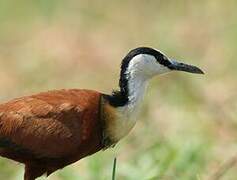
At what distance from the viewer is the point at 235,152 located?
30.5 ft

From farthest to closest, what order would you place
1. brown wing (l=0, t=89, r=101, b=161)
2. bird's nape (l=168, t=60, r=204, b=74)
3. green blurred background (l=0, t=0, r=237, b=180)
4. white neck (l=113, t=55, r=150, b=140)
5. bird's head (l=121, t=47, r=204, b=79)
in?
1. green blurred background (l=0, t=0, r=237, b=180)
2. bird's nape (l=168, t=60, r=204, b=74)
3. bird's head (l=121, t=47, r=204, b=79)
4. white neck (l=113, t=55, r=150, b=140)
5. brown wing (l=0, t=89, r=101, b=161)

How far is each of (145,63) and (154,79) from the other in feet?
11.1

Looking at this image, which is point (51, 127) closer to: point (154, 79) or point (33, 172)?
point (33, 172)

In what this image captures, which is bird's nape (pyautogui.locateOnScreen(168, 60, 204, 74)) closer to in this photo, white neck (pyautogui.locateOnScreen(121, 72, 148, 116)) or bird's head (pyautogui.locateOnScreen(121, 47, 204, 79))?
bird's head (pyautogui.locateOnScreen(121, 47, 204, 79))

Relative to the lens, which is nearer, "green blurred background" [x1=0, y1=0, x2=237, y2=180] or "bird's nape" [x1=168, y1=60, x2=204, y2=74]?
"bird's nape" [x1=168, y1=60, x2=204, y2=74]

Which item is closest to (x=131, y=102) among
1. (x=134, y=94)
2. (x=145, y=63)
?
(x=134, y=94)

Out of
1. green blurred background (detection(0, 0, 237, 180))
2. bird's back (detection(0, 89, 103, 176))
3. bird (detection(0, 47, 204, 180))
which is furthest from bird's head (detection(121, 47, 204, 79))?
green blurred background (detection(0, 0, 237, 180))

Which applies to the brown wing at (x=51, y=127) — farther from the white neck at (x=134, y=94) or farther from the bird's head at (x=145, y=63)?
the bird's head at (x=145, y=63)

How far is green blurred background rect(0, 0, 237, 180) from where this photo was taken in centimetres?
912

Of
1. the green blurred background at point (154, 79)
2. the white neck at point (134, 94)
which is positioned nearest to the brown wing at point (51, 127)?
the white neck at point (134, 94)

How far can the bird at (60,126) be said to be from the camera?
25.2 ft

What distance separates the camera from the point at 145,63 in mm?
7934

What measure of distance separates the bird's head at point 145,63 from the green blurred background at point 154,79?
74cm

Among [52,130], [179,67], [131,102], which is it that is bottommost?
[52,130]
